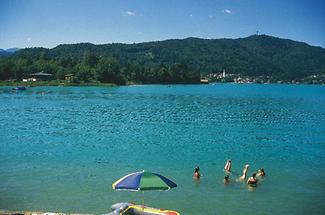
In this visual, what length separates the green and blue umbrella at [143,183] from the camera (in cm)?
1503

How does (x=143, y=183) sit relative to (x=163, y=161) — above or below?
above

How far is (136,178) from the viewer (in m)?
15.5

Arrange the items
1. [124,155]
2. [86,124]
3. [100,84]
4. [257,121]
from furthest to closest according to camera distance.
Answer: [100,84], [257,121], [86,124], [124,155]

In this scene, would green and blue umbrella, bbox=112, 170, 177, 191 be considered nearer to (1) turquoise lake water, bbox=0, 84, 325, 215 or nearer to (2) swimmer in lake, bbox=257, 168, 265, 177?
(1) turquoise lake water, bbox=0, 84, 325, 215

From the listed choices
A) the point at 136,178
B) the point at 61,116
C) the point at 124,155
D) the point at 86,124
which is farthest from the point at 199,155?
the point at 61,116

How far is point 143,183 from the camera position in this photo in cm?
1520

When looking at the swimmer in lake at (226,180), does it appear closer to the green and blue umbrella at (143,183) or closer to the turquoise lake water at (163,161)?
the turquoise lake water at (163,161)

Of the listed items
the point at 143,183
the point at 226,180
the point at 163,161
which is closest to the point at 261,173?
the point at 226,180

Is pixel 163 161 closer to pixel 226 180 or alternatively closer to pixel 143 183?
pixel 226 180

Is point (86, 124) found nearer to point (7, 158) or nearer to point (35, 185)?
point (7, 158)

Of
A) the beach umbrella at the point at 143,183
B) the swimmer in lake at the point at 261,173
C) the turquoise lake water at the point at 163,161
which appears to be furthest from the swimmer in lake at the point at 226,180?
the beach umbrella at the point at 143,183

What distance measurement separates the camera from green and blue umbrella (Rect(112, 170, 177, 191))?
15031mm

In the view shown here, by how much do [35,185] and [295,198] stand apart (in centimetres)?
1645

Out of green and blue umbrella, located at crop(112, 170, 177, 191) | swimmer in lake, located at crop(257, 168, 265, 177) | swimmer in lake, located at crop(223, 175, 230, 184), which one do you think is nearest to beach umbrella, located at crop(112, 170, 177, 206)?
green and blue umbrella, located at crop(112, 170, 177, 191)
